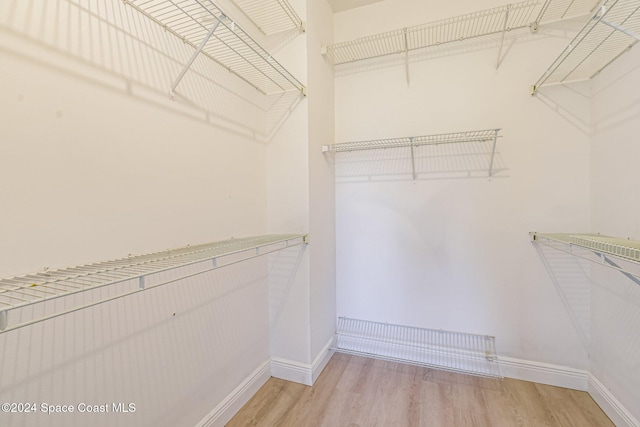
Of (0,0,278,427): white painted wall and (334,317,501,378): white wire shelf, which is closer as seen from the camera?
(0,0,278,427): white painted wall

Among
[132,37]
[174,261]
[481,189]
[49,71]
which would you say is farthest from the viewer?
[481,189]

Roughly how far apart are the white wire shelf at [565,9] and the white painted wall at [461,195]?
8 cm

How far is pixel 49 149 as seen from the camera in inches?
31.4

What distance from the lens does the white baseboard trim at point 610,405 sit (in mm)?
1336

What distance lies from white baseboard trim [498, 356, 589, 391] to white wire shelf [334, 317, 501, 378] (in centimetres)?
8

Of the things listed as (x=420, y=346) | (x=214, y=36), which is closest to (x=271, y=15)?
(x=214, y=36)

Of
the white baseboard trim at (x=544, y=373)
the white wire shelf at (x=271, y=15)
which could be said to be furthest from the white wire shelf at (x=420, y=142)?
the white baseboard trim at (x=544, y=373)

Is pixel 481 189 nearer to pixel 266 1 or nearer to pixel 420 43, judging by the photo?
pixel 420 43

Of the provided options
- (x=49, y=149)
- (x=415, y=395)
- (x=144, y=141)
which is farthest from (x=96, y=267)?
(x=415, y=395)

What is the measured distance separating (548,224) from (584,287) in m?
0.43

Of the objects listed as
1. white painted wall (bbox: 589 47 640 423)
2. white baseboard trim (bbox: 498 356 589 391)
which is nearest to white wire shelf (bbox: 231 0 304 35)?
white painted wall (bbox: 589 47 640 423)

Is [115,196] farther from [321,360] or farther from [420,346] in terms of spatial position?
[420,346]

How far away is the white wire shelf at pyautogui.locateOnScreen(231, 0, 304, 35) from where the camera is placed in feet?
5.25

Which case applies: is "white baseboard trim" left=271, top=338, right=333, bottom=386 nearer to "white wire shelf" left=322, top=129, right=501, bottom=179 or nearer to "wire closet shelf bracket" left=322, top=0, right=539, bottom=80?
"white wire shelf" left=322, top=129, right=501, bottom=179
